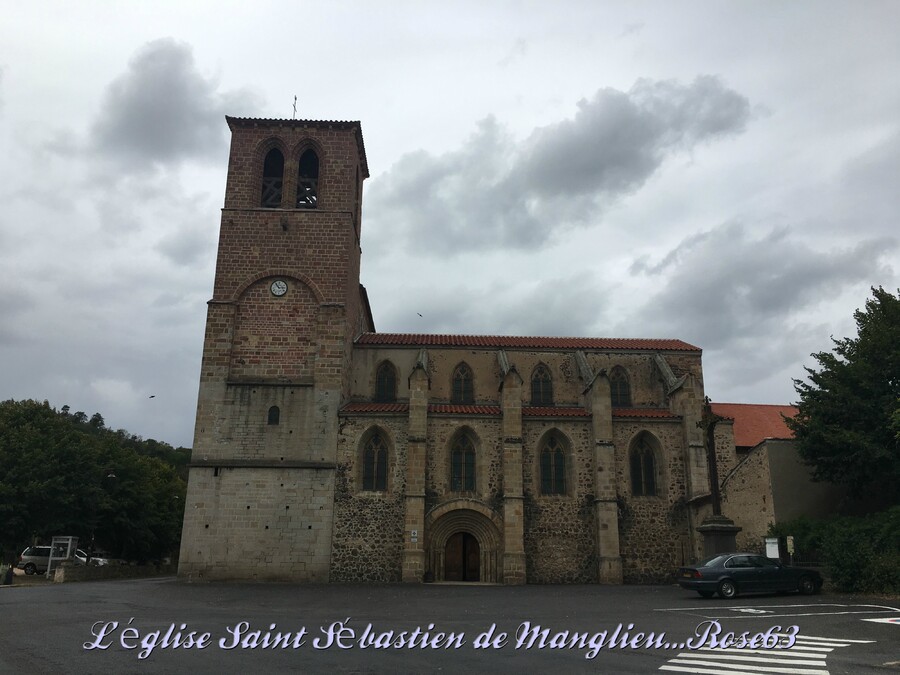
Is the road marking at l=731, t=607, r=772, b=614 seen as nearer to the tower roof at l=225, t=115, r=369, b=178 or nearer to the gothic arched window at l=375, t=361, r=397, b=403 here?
the gothic arched window at l=375, t=361, r=397, b=403

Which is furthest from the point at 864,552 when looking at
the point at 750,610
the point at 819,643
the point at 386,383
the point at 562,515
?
the point at 386,383

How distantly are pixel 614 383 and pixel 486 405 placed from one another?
643 centimetres

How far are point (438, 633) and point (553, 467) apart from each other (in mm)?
17521

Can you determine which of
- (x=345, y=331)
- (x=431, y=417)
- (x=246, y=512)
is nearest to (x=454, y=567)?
(x=431, y=417)

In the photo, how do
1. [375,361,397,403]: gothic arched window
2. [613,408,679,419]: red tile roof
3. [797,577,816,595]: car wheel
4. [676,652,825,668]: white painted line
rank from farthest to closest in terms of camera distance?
[375,361,397,403]: gothic arched window → [613,408,679,419]: red tile roof → [797,577,816,595]: car wheel → [676,652,825,668]: white painted line

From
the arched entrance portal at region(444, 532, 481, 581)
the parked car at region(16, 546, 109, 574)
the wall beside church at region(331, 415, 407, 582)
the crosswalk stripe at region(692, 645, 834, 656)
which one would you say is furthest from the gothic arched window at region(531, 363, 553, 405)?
the parked car at region(16, 546, 109, 574)

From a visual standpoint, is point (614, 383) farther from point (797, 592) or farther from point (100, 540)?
point (100, 540)

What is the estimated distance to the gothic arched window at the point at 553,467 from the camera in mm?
27922

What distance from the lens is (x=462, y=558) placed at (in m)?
27.4

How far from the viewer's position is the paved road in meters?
8.70

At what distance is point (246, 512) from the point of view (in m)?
26.0

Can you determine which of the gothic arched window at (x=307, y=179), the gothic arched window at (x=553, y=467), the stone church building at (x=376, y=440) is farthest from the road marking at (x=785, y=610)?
the gothic arched window at (x=307, y=179)

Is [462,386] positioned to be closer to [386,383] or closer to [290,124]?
[386,383]

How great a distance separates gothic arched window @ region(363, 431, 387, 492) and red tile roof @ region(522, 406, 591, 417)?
630cm
